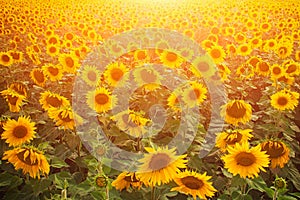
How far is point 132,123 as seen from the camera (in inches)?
134

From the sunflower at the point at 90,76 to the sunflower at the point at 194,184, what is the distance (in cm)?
277

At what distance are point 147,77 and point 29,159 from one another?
8.14 feet

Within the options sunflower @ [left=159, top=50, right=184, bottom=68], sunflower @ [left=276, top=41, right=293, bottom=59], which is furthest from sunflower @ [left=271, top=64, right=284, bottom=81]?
sunflower @ [left=276, top=41, right=293, bottom=59]

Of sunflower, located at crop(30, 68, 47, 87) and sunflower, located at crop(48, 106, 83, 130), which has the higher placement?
sunflower, located at crop(30, 68, 47, 87)

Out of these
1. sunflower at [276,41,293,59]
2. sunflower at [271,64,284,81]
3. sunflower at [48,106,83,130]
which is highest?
sunflower at [276,41,293,59]

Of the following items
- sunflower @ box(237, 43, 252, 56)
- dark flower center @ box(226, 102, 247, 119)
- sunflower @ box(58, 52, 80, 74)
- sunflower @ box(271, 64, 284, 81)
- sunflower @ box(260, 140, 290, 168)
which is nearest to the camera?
sunflower @ box(260, 140, 290, 168)

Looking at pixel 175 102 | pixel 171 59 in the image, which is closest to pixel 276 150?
pixel 175 102

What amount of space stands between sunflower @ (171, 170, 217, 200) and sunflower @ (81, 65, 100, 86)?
2.77 metres

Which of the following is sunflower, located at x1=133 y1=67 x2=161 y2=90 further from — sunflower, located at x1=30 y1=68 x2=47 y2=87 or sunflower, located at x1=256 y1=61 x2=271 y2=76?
sunflower, located at x1=256 y1=61 x2=271 y2=76

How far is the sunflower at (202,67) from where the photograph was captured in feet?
17.2

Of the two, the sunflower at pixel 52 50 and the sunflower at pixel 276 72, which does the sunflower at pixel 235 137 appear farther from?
the sunflower at pixel 52 50

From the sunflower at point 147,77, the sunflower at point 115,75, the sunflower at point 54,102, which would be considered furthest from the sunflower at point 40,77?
the sunflower at point 54,102

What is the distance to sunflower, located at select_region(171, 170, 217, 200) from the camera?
7.41ft

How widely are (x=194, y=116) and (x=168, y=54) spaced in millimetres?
2023
